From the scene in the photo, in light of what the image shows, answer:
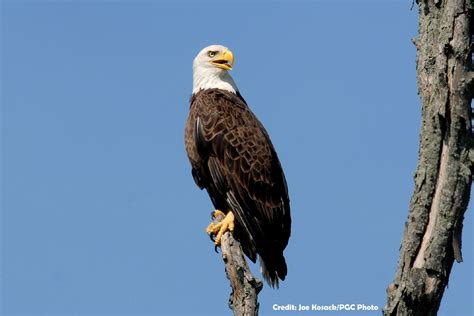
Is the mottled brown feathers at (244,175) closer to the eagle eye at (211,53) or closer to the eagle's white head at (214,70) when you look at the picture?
the eagle's white head at (214,70)

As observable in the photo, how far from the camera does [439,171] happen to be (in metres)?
4.66

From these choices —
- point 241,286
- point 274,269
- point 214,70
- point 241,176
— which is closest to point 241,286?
Answer: point 241,286

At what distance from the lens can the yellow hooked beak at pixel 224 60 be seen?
26.3 ft

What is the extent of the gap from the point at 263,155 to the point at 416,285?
304cm

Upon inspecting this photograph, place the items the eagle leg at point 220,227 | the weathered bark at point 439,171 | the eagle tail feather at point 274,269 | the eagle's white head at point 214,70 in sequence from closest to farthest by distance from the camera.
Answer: the weathered bark at point 439,171 < the eagle leg at point 220,227 < the eagle tail feather at point 274,269 < the eagle's white head at point 214,70

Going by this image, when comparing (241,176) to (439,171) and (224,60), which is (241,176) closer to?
(224,60)

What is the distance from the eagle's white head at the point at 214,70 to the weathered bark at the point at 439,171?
350 cm

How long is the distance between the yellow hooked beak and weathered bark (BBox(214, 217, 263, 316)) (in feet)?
10.0

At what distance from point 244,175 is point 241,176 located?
0.11 feet

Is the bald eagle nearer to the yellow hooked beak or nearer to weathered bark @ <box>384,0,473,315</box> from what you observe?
the yellow hooked beak

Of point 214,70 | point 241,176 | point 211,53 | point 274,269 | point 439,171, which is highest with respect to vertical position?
point 211,53

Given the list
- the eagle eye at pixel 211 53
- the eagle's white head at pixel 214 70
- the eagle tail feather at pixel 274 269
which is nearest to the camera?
the eagle tail feather at pixel 274 269

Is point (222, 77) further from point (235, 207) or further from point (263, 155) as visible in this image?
point (235, 207)

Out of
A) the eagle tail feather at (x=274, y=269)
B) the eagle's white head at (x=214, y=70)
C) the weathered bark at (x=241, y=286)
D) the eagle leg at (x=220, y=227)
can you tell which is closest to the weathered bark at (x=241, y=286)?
the weathered bark at (x=241, y=286)
